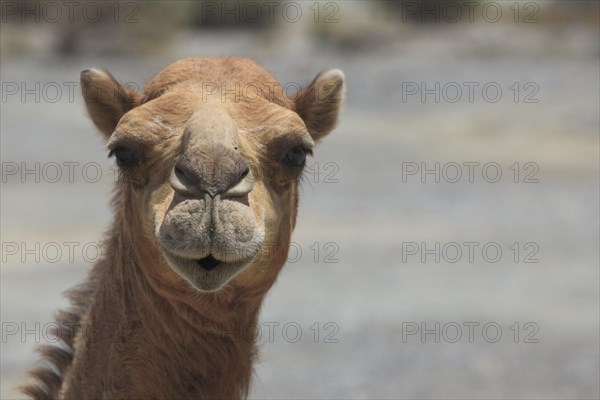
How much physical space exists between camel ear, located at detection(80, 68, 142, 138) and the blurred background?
109 centimetres

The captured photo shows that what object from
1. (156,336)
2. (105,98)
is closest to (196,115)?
(105,98)

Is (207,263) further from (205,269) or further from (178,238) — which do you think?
(178,238)

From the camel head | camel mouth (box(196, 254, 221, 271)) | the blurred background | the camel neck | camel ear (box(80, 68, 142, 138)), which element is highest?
the blurred background

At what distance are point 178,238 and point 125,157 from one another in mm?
727

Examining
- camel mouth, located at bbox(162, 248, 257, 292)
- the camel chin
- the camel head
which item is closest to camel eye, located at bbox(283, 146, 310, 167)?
the camel head

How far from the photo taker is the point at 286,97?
17.0 ft

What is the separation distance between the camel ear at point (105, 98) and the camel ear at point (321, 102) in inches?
32.0

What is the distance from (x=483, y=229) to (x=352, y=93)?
12.2 meters

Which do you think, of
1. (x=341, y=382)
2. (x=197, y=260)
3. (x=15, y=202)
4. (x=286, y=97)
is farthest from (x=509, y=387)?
(x=15, y=202)

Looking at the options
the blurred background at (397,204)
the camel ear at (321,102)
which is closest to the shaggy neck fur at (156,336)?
the blurred background at (397,204)

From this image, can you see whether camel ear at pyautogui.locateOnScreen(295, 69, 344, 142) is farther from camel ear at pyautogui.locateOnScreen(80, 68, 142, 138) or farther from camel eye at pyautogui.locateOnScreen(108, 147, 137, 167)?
camel eye at pyautogui.locateOnScreen(108, 147, 137, 167)

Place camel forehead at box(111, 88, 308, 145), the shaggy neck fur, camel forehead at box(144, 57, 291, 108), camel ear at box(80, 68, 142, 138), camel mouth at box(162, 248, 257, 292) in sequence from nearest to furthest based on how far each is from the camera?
camel mouth at box(162, 248, 257, 292), camel forehead at box(111, 88, 308, 145), the shaggy neck fur, camel forehead at box(144, 57, 291, 108), camel ear at box(80, 68, 142, 138)

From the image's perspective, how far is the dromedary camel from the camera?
4145 millimetres

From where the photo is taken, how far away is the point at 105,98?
16.7 ft
